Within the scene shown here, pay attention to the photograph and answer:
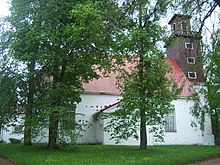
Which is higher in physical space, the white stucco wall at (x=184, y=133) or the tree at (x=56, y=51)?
the tree at (x=56, y=51)

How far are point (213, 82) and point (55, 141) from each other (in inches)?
380

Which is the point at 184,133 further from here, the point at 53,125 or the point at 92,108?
the point at 53,125

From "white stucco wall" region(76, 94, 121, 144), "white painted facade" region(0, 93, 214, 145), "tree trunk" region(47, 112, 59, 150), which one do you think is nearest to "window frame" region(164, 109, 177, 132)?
"white painted facade" region(0, 93, 214, 145)

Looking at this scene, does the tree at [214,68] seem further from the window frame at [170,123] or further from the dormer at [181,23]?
the window frame at [170,123]

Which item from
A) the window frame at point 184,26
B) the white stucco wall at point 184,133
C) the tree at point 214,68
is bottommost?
the white stucco wall at point 184,133

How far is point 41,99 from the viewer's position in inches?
619

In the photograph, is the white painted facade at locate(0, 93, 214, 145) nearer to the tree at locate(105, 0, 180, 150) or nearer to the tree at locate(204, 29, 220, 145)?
the tree at locate(105, 0, 180, 150)

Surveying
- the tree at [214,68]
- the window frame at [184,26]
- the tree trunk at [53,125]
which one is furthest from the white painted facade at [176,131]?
the window frame at [184,26]

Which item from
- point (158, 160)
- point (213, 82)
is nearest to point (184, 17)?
point (213, 82)

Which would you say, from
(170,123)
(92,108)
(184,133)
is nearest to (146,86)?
(92,108)

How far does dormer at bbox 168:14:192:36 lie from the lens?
32.7 feet

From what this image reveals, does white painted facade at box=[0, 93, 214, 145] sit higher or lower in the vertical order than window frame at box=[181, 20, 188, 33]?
lower

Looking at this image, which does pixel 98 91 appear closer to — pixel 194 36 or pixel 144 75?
pixel 144 75

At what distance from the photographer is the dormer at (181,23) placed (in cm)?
Result: 998
